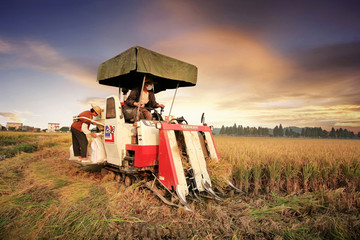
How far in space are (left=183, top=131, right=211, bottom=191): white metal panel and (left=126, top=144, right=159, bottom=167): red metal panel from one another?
72 cm

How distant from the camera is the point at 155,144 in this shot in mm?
4242

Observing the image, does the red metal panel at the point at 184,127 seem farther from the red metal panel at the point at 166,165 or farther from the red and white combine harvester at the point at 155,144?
the red metal panel at the point at 166,165

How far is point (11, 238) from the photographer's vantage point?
8.39 feet

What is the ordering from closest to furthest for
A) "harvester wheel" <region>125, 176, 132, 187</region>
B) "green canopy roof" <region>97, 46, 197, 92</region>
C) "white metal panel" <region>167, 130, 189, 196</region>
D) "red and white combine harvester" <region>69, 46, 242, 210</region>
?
"white metal panel" <region>167, 130, 189, 196</region> → "red and white combine harvester" <region>69, 46, 242, 210</region> → "green canopy roof" <region>97, 46, 197, 92</region> → "harvester wheel" <region>125, 176, 132, 187</region>

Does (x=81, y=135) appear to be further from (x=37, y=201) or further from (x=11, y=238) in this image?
(x=11, y=238)

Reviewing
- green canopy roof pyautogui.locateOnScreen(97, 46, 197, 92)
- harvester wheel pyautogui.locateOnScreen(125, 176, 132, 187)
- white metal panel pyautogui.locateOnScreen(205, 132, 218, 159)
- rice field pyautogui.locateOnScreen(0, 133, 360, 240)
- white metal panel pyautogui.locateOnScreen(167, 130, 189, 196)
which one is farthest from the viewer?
white metal panel pyautogui.locateOnScreen(205, 132, 218, 159)

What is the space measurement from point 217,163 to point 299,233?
2.23 metres

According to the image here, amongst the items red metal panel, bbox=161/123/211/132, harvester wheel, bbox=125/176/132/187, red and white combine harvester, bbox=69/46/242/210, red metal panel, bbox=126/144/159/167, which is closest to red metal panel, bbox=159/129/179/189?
red and white combine harvester, bbox=69/46/242/210

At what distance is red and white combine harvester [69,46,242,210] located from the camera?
3.75 metres

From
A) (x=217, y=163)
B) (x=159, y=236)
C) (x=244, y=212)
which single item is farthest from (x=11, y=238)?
(x=217, y=163)

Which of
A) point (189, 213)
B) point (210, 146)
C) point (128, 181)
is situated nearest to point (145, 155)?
point (128, 181)

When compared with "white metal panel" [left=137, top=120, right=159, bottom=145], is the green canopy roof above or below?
above

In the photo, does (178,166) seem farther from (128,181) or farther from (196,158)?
(128,181)

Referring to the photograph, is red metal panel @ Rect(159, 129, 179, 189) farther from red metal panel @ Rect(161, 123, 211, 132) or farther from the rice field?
the rice field
